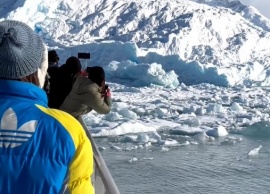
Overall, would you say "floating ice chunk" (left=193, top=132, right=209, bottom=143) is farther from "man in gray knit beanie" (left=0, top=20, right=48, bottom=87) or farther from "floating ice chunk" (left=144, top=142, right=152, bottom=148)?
"man in gray knit beanie" (left=0, top=20, right=48, bottom=87)

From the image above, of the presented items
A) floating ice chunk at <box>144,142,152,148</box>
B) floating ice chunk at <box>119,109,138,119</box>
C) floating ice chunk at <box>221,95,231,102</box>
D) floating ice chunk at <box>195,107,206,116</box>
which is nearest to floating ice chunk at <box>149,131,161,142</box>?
floating ice chunk at <box>144,142,152,148</box>

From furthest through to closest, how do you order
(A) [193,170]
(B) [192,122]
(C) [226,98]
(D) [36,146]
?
(C) [226,98], (B) [192,122], (A) [193,170], (D) [36,146]

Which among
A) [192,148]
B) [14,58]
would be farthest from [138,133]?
[14,58]

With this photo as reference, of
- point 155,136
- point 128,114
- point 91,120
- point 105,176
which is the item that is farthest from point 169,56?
point 105,176

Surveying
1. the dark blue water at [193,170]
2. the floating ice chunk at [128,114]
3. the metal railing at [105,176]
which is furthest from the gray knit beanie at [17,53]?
the floating ice chunk at [128,114]

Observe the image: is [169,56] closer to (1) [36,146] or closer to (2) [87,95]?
(2) [87,95]

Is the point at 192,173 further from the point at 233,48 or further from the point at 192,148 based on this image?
the point at 233,48
